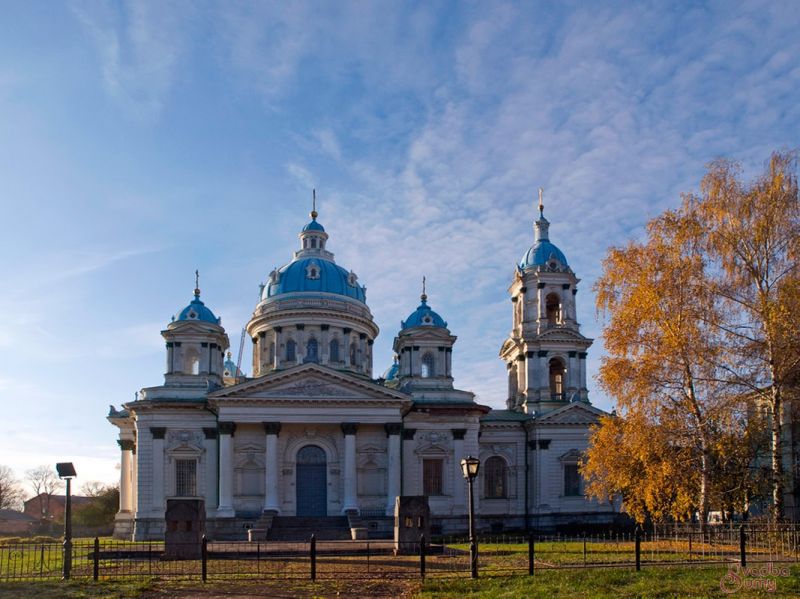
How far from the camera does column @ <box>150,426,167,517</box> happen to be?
161ft

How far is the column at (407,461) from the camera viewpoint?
169 feet

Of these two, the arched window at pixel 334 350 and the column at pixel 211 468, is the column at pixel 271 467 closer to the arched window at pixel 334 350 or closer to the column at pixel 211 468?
the column at pixel 211 468

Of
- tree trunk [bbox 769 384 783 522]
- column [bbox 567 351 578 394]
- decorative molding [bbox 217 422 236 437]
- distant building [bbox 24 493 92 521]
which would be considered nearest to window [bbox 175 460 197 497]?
decorative molding [bbox 217 422 236 437]

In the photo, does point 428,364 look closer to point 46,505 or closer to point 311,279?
point 311,279

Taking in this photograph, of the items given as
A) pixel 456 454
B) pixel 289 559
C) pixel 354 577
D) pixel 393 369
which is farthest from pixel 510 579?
pixel 393 369

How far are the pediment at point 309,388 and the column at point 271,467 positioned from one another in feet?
5.75

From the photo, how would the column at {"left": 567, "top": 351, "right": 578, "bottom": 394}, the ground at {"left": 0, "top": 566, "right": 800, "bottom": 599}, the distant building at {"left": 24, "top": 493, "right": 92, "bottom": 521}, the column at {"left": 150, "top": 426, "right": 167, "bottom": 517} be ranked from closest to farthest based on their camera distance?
the ground at {"left": 0, "top": 566, "right": 800, "bottom": 599}, the column at {"left": 150, "top": 426, "right": 167, "bottom": 517}, the column at {"left": 567, "top": 351, "right": 578, "bottom": 394}, the distant building at {"left": 24, "top": 493, "right": 92, "bottom": 521}

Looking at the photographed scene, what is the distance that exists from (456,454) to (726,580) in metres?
32.6

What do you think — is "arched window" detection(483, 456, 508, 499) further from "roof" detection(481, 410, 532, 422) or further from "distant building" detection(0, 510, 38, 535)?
"distant building" detection(0, 510, 38, 535)

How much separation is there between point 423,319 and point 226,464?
1559 centimetres

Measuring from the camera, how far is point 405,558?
29938 millimetres

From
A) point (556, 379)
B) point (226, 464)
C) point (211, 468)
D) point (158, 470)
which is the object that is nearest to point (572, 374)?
point (556, 379)

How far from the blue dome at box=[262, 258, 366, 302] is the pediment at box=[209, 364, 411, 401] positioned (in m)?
11.2

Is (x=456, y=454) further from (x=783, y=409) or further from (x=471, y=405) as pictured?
(x=783, y=409)
